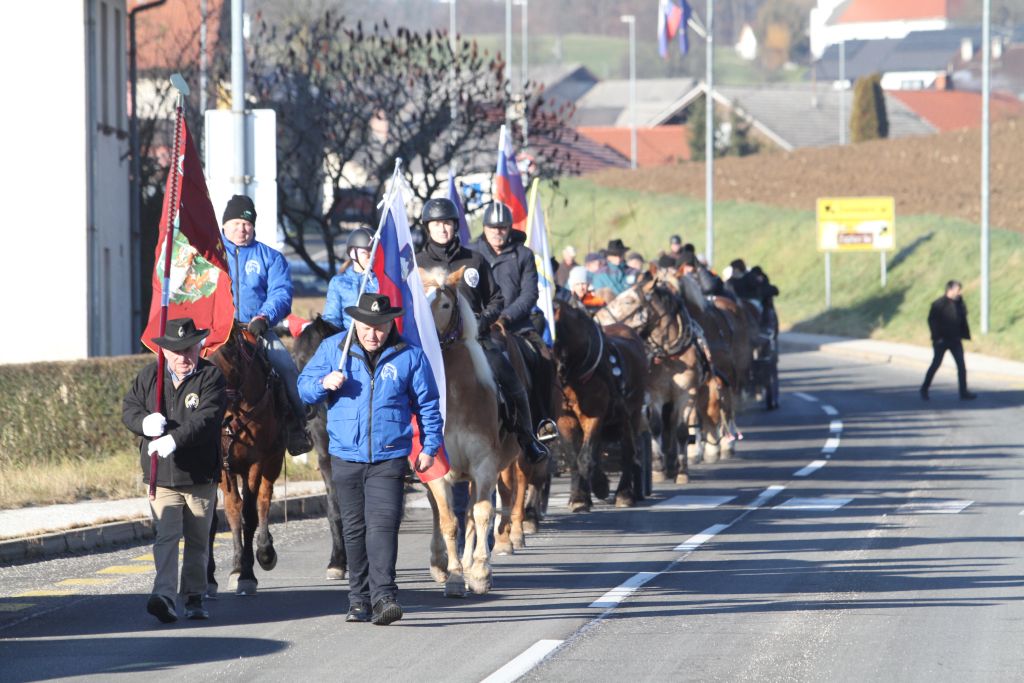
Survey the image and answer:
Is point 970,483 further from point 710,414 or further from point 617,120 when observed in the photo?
point 617,120

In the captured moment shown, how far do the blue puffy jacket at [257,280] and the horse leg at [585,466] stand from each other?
4.24 meters

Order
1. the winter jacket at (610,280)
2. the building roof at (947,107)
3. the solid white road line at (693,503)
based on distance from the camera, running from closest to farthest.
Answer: the solid white road line at (693,503), the winter jacket at (610,280), the building roof at (947,107)

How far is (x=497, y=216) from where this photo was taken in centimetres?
1362

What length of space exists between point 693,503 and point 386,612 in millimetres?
7278

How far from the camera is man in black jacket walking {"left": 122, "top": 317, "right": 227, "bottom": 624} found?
10422 mm

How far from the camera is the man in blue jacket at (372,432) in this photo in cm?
1034

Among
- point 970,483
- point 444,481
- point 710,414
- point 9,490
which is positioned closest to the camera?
point 444,481

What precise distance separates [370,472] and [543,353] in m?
3.98

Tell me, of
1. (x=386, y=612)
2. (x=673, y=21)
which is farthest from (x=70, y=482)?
(x=673, y=21)

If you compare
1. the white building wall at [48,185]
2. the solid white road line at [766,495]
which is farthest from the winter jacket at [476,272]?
the white building wall at [48,185]

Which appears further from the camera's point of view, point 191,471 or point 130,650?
point 191,471

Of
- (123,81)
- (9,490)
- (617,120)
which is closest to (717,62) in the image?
(617,120)

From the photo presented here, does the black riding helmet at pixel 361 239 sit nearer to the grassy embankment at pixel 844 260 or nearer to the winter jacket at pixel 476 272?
the winter jacket at pixel 476 272

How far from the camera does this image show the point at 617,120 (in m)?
140
